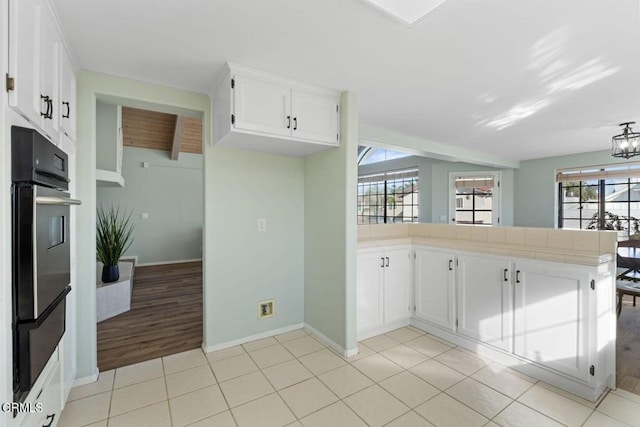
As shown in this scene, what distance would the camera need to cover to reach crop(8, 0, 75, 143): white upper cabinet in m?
1.05

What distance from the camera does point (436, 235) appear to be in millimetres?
3246

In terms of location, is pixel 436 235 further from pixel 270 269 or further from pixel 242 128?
pixel 242 128

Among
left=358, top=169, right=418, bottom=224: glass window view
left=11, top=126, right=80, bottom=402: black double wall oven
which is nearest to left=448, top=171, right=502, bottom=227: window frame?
left=358, top=169, right=418, bottom=224: glass window view

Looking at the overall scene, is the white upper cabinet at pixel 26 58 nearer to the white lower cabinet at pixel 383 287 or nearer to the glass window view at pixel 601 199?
the white lower cabinet at pixel 383 287

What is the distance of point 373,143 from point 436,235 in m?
1.36

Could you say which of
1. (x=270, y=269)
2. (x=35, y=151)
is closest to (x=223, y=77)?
(x=35, y=151)

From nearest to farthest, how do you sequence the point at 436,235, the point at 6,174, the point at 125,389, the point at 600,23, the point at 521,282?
the point at 6,174
the point at 600,23
the point at 125,389
the point at 521,282
the point at 436,235

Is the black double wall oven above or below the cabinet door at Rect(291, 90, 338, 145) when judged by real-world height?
below

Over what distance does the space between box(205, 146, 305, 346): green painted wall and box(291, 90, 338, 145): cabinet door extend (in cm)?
63

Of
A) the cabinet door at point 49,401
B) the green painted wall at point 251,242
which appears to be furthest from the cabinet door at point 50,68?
the cabinet door at point 49,401

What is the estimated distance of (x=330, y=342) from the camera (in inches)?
104

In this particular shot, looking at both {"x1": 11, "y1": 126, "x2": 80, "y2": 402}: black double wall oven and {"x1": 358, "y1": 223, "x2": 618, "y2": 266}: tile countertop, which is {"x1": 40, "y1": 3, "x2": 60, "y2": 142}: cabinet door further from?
{"x1": 358, "y1": 223, "x2": 618, "y2": 266}: tile countertop

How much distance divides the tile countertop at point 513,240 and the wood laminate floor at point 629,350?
94cm

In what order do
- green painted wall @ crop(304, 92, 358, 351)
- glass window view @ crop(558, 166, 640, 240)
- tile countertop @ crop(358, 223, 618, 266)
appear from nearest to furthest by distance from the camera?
tile countertop @ crop(358, 223, 618, 266) < green painted wall @ crop(304, 92, 358, 351) < glass window view @ crop(558, 166, 640, 240)
